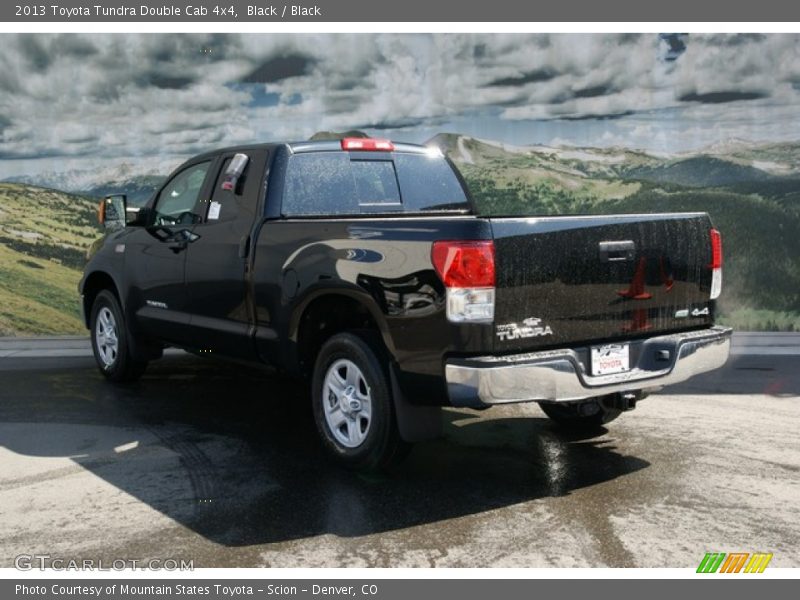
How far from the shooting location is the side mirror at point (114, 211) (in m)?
7.43

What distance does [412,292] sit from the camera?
4.69 metres

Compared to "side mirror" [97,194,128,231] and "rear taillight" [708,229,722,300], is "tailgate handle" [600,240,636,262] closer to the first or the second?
"rear taillight" [708,229,722,300]

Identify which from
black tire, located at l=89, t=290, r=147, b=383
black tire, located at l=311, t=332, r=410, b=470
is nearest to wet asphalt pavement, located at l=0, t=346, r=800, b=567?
black tire, located at l=311, t=332, r=410, b=470

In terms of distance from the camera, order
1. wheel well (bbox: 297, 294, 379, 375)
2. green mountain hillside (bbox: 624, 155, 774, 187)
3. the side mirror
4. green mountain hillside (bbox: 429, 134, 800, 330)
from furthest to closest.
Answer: green mountain hillside (bbox: 624, 155, 774, 187)
green mountain hillside (bbox: 429, 134, 800, 330)
the side mirror
wheel well (bbox: 297, 294, 379, 375)

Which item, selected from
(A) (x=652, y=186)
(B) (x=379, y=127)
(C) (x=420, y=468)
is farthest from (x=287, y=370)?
(A) (x=652, y=186)

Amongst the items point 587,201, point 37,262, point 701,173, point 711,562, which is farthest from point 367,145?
point 701,173

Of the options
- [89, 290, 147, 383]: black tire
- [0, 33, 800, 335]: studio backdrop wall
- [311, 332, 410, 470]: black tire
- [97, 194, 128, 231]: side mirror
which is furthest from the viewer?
[0, 33, 800, 335]: studio backdrop wall

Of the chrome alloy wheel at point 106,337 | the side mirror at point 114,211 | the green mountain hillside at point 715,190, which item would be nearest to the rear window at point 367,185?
the side mirror at point 114,211

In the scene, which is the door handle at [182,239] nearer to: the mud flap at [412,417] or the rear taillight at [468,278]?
the mud flap at [412,417]

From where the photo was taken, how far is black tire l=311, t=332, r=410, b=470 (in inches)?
196

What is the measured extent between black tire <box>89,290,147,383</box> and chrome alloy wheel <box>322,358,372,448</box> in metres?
2.95

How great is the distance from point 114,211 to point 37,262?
211 inches

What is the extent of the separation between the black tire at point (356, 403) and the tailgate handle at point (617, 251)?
132 cm

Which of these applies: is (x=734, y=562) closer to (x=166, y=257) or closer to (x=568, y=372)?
(x=568, y=372)
